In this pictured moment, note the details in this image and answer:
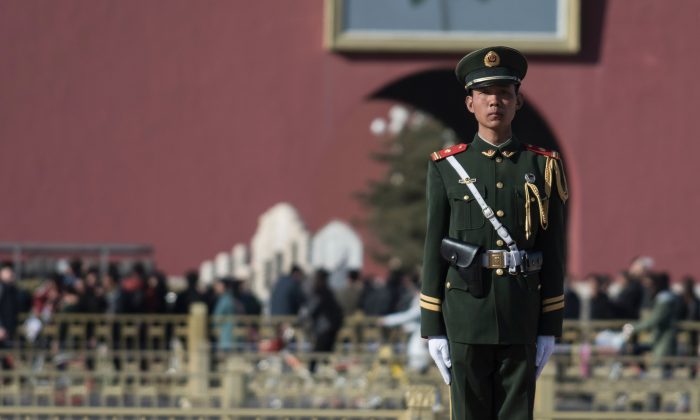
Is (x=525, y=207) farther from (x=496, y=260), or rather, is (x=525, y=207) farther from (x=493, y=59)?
(x=493, y=59)

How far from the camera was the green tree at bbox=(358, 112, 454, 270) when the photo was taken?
48594 mm

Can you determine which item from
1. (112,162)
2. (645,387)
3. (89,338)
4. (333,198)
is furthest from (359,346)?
(333,198)

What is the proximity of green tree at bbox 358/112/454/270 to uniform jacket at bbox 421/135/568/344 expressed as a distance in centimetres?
4220

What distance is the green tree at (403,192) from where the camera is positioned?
48.6 metres

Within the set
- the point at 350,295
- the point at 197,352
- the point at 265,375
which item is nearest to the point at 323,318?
the point at 197,352

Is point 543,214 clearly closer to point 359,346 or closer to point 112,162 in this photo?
point 359,346

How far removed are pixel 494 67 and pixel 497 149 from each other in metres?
0.31

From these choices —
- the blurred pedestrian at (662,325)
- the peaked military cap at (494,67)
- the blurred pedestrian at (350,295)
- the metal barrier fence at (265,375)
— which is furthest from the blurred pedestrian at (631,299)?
the peaked military cap at (494,67)

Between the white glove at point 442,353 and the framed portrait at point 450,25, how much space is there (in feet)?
48.3

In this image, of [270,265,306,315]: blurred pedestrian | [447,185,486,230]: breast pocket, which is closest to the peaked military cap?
[447,185,486,230]: breast pocket

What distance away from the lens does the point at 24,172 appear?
20.8 metres

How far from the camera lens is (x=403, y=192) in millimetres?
49531

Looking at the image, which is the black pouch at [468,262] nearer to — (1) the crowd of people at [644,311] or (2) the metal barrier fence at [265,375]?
(2) the metal barrier fence at [265,375]

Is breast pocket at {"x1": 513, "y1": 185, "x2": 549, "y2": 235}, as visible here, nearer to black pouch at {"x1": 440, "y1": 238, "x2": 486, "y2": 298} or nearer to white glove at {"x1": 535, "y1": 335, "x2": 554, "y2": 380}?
black pouch at {"x1": 440, "y1": 238, "x2": 486, "y2": 298}
